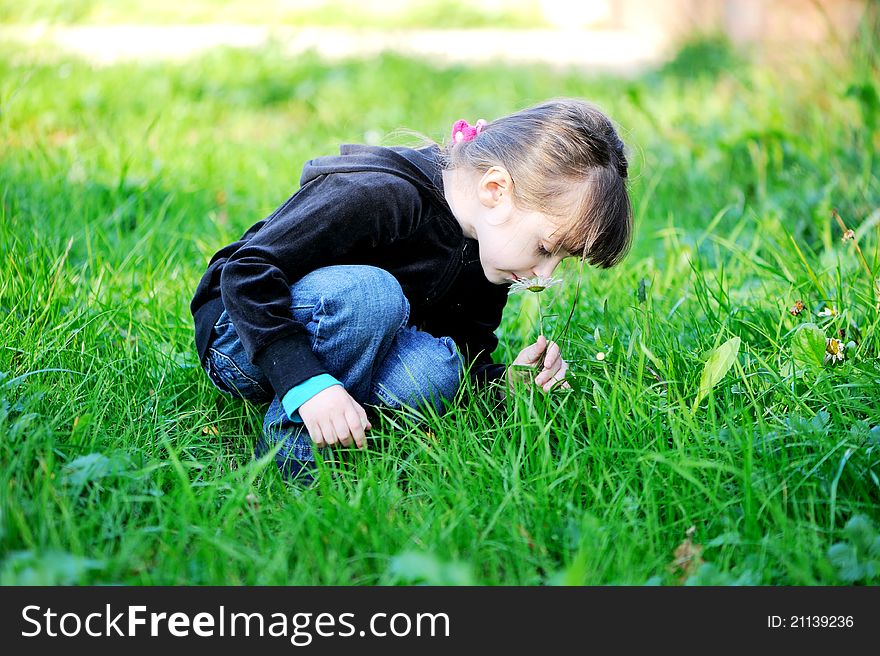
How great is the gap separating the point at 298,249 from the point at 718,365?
0.86 metres

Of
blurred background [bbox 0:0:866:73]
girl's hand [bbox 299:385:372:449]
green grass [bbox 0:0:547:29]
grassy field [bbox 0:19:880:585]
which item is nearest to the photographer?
grassy field [bbox 0:19:880:585]

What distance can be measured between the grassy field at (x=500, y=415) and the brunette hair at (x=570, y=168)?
0.57 feet

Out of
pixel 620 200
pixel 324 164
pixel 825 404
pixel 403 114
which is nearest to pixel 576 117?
pixel 620 200

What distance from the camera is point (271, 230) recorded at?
1820 mm

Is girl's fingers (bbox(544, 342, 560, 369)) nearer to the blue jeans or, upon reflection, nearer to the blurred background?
the blue jeans

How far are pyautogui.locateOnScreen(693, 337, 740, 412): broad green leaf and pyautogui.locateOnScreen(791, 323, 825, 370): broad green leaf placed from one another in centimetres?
20

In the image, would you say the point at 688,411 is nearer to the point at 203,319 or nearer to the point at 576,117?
the point at 576,117

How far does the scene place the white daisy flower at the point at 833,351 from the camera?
1904mm

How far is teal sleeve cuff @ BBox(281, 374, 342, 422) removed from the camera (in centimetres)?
174

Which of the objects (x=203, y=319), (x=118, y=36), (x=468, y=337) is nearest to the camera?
(x=203, y=319)

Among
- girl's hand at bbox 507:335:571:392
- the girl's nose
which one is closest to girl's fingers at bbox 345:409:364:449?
girl's hand at bbox 507:335:571:392

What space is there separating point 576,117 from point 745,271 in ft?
3.12

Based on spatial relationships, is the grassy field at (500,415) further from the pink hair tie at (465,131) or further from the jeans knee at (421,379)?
the pink hair tie at (465,131)

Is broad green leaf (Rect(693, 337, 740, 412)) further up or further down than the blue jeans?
further down
